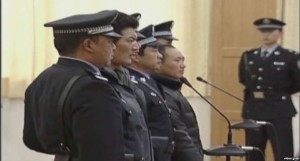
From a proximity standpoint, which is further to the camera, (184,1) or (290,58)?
(184,1)

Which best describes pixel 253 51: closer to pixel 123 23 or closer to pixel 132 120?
pixel 123 23

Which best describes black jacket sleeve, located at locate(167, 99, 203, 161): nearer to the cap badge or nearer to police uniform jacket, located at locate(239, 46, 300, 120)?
police uniform jacket, located at locate(239, 46, 300, 120)

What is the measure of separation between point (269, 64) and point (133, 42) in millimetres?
2750

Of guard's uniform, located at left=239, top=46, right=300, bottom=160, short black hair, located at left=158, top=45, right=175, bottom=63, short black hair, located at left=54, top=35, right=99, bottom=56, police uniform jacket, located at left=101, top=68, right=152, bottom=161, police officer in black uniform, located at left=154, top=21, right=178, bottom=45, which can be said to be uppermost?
short black hair, located at left=54, top=35, right=99, bottom=56

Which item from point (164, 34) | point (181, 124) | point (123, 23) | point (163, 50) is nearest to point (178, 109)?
point (181, 124)

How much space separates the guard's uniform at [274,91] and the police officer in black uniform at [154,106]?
215cm

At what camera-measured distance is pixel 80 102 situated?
7.26ft

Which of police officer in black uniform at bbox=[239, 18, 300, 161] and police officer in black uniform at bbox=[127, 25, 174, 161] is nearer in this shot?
police officer in black uniform at bbox=[127, 25, 174, 161]

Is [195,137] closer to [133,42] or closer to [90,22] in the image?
[133,42]

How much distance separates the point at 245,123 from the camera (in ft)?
14.2

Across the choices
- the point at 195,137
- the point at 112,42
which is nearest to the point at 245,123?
the point at 195,137

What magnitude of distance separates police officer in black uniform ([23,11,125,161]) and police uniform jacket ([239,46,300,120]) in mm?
3071

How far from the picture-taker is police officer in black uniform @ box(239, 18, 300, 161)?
17.7 feet

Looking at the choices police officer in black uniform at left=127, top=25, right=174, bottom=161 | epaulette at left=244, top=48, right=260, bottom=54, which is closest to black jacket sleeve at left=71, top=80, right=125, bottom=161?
police officer in black uniform at left=127, top=25, right=174, bottom=161
